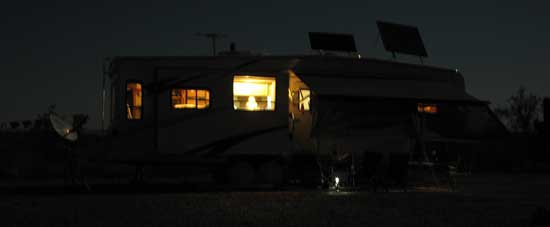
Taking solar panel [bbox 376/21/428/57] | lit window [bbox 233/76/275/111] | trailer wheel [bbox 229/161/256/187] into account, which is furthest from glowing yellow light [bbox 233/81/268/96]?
solar panel [bbox 376/21/428/57]

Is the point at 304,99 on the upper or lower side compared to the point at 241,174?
upper

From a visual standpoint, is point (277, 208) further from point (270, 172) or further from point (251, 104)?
point (251, 104)

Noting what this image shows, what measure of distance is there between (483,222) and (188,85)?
7395 millimetres

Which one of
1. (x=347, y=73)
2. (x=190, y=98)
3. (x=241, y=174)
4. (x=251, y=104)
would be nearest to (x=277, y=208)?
(x=241, y=174)

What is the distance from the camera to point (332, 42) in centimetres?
1670

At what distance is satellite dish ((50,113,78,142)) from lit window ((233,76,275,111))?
11.2 ft

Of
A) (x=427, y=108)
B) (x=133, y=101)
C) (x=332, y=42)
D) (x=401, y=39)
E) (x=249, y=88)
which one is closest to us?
(x=133, y=101)

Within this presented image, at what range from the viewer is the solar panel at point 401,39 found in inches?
669

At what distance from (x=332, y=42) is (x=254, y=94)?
232cm

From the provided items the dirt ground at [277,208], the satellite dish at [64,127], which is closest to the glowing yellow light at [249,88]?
the dirt ground at [277,208]

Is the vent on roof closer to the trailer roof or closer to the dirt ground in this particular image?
the trailer roof

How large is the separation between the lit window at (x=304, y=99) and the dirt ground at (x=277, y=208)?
2338 millimetres

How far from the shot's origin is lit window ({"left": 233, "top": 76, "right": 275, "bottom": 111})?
15.7 meters

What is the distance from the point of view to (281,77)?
15617 mm
